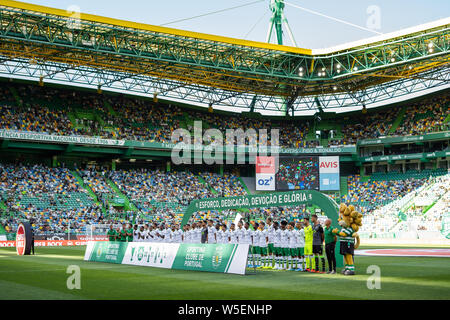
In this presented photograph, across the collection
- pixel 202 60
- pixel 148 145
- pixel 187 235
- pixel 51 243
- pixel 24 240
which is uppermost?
pixel 202 60

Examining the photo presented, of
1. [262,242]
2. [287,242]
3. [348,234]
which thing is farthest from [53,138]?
[348,234]

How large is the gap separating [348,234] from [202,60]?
100ft

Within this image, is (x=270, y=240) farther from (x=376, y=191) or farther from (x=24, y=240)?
(x=376, y=191)

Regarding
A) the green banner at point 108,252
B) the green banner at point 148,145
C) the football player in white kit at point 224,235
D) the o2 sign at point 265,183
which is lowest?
the green banner at point 108,252

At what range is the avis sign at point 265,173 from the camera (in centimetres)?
5303

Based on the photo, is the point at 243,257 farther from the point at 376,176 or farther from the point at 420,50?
the point at 376,176

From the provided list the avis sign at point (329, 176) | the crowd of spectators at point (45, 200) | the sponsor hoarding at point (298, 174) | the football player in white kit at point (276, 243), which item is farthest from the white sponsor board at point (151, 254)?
the avis sign at point (329, 176)

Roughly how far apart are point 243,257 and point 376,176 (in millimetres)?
46036

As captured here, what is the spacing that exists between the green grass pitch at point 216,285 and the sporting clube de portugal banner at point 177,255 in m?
0.67

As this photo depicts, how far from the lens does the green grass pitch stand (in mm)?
11945

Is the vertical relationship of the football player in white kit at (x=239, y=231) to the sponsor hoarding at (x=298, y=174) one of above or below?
below

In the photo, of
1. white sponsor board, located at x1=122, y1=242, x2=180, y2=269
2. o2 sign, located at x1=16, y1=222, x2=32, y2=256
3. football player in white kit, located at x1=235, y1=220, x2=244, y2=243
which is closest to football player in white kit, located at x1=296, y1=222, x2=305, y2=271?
football player in white kit, located at x1=235, y1=220, x2=244, y2=243

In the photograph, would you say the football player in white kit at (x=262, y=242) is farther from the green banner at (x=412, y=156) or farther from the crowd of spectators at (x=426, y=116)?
the crowd of spectators at (x=426, y=116)

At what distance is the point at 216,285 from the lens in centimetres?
1402
